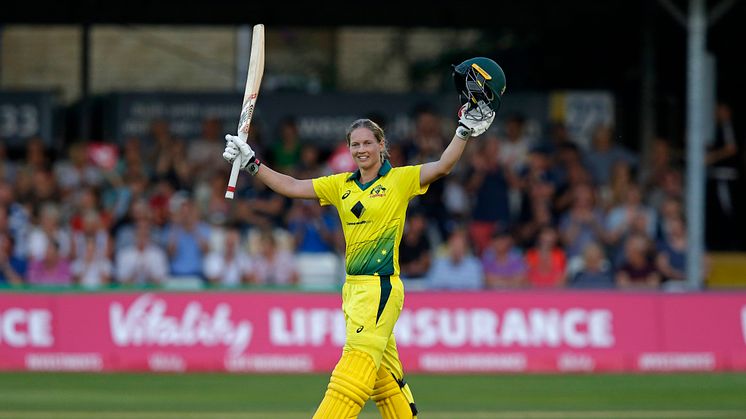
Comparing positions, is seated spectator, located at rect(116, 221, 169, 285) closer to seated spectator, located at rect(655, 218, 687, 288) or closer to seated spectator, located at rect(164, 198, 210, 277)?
seated spectator, located at rect(164, 198, 210, 277)

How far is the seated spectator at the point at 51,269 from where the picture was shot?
1484 centimetres

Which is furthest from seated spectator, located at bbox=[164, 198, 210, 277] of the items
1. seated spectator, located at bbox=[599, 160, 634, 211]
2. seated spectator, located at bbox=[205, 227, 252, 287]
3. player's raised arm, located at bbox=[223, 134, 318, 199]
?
player's raised arm, located at bbox=[223, 134, 318, 199]

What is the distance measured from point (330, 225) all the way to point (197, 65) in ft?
47.1

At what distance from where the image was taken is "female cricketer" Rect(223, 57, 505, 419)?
6.89 m

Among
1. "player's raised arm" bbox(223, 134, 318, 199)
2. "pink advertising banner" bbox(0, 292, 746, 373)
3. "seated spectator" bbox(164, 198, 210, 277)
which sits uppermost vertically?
"player's raised arm" bbox(223, 134, 318, 199)

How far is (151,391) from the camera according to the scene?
39.7 feet

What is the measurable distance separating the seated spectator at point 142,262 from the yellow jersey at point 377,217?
7.99 metres

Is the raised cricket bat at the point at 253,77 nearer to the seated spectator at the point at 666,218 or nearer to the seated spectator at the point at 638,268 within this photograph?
the seated spectator at the point at 638,268

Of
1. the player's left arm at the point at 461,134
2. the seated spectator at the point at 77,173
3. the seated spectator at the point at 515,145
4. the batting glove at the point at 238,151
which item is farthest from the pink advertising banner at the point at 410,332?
the player's left arm at the point at 461,134

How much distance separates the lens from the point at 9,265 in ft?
49.0

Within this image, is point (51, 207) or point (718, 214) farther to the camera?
point (718, 214)

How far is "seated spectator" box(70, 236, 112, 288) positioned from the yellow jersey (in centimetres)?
815

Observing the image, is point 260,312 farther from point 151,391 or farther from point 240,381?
point 151,391

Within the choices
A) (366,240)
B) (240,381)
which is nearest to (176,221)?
(240,381)
